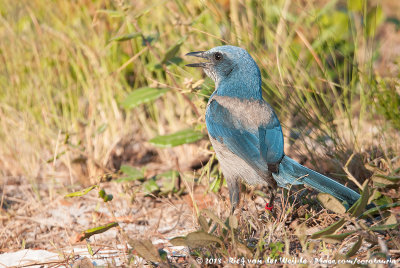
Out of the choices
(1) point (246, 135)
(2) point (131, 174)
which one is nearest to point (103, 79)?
(2) point (131, 174)

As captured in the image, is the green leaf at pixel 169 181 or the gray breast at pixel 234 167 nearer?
the gray breast at pixel 234 167

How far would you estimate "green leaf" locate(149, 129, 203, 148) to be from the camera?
356 cm

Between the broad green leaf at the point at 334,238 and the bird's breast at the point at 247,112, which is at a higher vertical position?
the bird's breast at the point at 247,112

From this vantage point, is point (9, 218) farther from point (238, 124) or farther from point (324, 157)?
point (324, 157)

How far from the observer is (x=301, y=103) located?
3447mm

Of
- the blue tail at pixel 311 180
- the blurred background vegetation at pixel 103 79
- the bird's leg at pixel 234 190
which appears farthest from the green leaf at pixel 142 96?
the blue tail at pixel 311 180

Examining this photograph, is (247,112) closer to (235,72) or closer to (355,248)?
(235,72)

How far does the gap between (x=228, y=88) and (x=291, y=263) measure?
143cm

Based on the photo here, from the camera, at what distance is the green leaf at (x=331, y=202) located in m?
2.37

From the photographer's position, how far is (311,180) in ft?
9.16

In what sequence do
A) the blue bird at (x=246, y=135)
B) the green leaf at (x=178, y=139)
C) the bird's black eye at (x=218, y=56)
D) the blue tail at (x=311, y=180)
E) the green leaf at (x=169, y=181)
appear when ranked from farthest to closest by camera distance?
the green leaf at (x=169, y=181) → the green leaf at (x=178, y=139) → the bird's black eye at (x=218, y=56) → the blue bird at (x=246, y=135) → the blue tail at (x=311, y=180)

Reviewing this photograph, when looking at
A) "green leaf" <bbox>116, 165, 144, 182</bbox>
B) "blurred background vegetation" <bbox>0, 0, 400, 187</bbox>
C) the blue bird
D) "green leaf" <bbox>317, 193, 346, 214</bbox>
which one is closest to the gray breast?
the blue bird

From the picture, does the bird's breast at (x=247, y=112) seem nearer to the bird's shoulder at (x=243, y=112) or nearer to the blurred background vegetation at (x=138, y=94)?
the bird's shoulder at (x=243, y=112)

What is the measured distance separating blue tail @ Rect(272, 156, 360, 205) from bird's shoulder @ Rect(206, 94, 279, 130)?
28 cm
